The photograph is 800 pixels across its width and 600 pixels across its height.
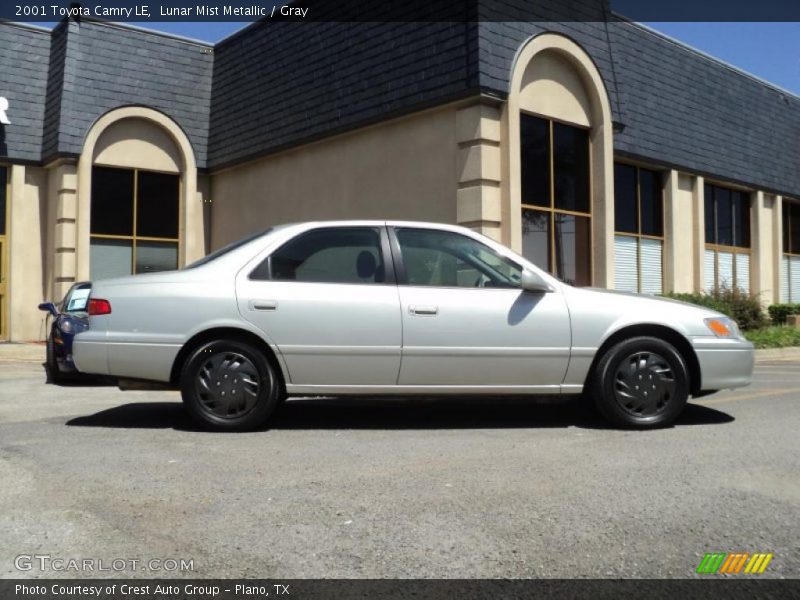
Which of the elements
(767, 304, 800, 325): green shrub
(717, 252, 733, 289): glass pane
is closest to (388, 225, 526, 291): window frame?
(717, 252, 733, 289): glass pane

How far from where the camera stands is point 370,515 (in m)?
3.70

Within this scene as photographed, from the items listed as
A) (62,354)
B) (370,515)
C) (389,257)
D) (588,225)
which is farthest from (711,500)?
(588,225)

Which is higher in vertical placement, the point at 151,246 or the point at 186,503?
the point at 151,246

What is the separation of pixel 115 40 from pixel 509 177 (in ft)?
32.9

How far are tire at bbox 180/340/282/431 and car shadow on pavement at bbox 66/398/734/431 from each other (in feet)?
0.92

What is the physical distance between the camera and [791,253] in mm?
22156

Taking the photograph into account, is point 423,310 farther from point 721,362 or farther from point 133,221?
point 133,221

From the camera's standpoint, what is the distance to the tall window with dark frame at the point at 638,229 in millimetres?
→ 16328

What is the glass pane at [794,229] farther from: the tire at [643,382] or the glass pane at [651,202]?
the tire at [643,382]

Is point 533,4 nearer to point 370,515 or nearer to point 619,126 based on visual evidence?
point 619,126

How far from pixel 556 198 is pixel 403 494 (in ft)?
33.7

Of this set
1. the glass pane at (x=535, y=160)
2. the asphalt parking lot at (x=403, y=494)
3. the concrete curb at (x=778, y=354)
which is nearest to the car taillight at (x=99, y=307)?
the asphalt parking lot at (x=403, y=494)

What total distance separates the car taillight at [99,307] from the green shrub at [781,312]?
17682mm

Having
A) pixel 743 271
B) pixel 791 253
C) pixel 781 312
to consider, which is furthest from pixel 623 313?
pixel 791 253
